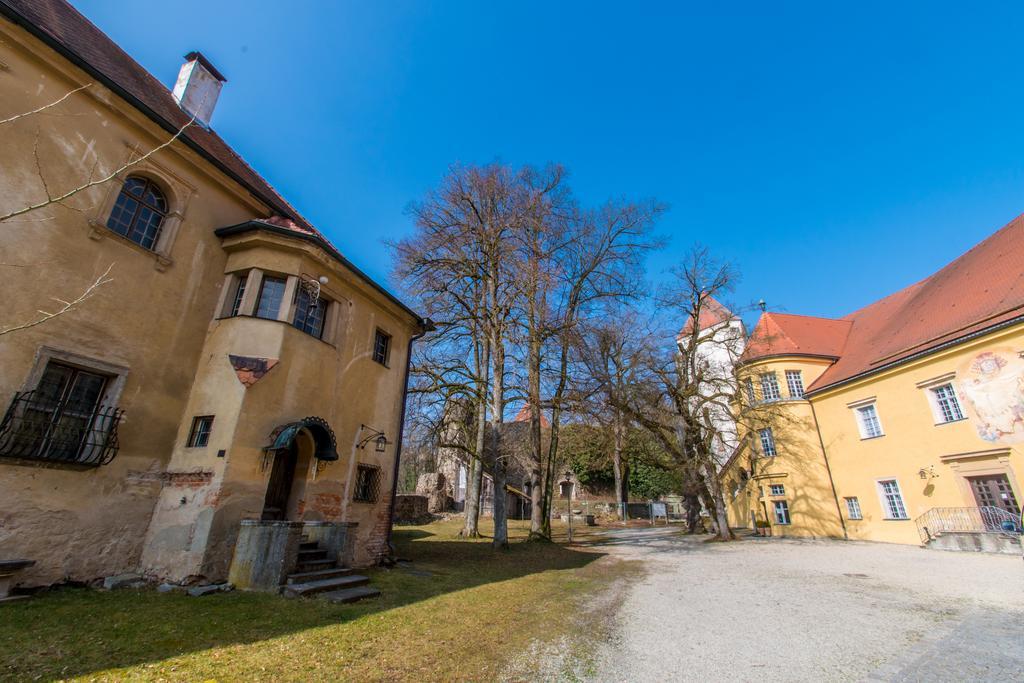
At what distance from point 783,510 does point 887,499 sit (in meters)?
5.84

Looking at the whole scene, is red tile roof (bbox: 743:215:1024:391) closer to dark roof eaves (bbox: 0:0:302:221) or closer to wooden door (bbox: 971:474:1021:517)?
wooden door (bbox: 971:474:1021:517)

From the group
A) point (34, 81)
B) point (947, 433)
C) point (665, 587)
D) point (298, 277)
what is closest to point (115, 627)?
point (298, 277)

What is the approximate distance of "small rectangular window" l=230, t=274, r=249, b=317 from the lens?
9.78 metres

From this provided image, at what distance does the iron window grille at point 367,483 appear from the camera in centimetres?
1143

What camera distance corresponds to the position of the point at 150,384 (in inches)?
332

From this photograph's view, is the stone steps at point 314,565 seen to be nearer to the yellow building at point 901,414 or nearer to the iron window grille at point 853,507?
the yellow building at point 901,414

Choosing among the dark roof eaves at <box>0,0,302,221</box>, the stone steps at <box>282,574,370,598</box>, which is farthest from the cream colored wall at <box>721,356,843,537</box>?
the dark roof eaves at <box>0,0,302,221</box>

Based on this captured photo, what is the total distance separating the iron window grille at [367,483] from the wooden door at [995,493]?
74.3 feet

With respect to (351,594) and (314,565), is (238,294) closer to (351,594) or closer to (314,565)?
(314,565)

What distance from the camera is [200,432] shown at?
8.75 metres

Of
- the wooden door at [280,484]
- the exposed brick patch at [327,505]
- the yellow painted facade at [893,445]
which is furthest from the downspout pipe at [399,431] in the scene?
the yellow painted facade at [893,445]

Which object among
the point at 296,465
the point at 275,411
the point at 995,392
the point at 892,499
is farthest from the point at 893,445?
the point at 275,411

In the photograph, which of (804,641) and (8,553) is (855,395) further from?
(8,553)

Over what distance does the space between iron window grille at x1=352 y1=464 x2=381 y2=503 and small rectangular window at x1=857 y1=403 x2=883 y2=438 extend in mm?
23908
